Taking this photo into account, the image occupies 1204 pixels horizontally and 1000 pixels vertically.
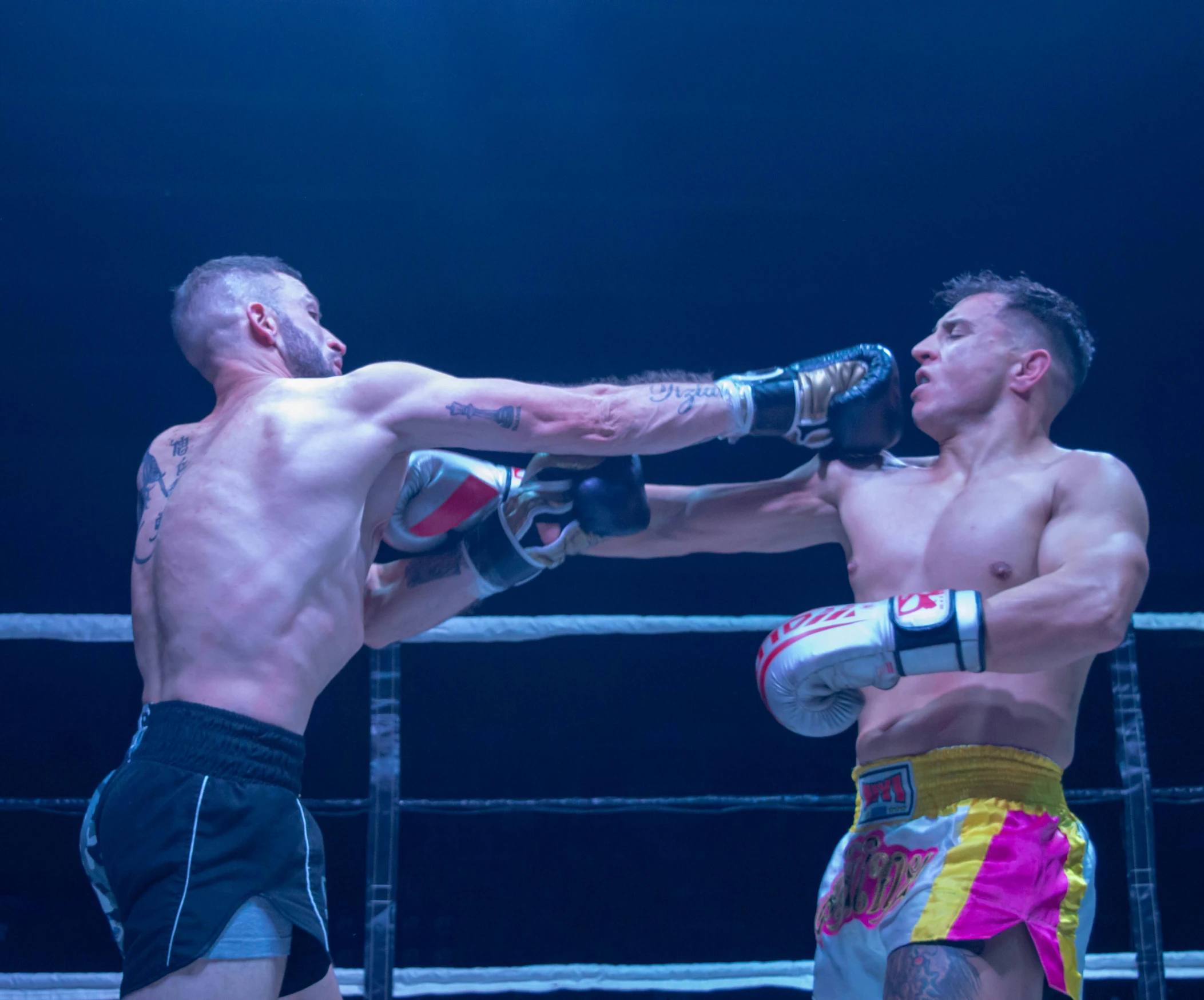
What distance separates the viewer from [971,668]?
1.63 meters

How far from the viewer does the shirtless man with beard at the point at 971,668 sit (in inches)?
63.9

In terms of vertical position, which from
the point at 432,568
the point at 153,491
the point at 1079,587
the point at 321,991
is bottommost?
the point at 321,991

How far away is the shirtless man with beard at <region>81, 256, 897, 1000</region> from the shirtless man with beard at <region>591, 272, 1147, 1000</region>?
0.28 metres

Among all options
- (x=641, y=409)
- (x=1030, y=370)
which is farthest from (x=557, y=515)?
(x=1030, y=370)

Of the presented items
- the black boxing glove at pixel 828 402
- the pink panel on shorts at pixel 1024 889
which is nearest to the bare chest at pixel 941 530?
the black boxing glove at pixel 828 402

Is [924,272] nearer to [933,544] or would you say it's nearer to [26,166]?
[933,544]

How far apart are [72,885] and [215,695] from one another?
1646mm

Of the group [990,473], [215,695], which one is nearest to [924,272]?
[990,473]

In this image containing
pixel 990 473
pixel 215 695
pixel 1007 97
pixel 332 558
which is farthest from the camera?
pixel 1007 97

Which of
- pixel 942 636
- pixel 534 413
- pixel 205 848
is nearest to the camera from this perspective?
pixel 205 848

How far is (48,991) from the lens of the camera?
2.38 m

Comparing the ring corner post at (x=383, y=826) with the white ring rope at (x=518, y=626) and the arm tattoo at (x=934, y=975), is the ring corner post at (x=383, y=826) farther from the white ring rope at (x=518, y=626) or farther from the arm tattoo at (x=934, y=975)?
the arm tattoo at (x=934, y=975)

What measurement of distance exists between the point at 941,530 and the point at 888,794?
0.53 m

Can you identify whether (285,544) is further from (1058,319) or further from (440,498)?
(1058,319)
